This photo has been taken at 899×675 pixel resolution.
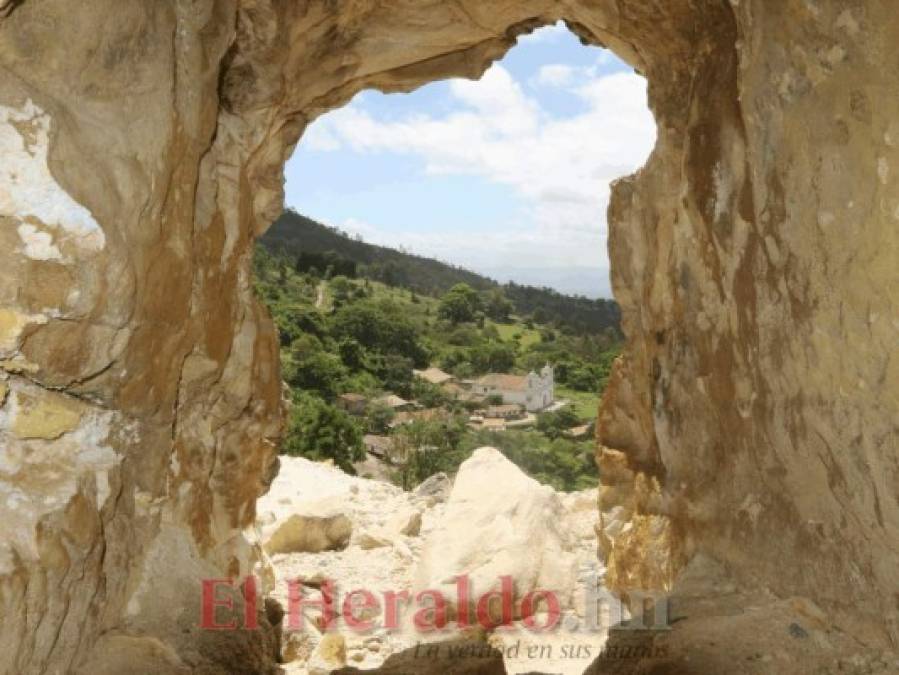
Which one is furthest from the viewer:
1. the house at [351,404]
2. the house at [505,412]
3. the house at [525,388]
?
the house at [525,388]

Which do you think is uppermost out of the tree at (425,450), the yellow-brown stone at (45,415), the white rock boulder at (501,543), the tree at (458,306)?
the tree at (458,306)

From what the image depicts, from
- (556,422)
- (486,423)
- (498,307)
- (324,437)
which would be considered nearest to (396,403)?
(486,423)

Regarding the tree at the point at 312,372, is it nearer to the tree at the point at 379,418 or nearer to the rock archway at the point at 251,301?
the tree at the point at 379,418

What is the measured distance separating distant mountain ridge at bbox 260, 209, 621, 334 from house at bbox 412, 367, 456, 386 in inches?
569

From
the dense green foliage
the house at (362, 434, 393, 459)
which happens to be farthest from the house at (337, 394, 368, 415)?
the house at (362, 434, 393, 459)

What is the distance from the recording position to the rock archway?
10.7ft

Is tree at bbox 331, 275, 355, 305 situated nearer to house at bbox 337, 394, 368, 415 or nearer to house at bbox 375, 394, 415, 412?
house at bbox 375, 394, 415, 412

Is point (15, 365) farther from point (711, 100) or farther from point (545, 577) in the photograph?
point (545, 577)

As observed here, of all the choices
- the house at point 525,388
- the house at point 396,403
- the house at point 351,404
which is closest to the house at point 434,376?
the house at point 525,388

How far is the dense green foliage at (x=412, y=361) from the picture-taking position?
1099 inches

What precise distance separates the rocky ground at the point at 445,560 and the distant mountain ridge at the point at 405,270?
167ft

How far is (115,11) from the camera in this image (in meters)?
3.56

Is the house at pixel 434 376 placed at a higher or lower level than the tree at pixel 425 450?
higher

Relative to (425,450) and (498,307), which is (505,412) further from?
(498,307)
